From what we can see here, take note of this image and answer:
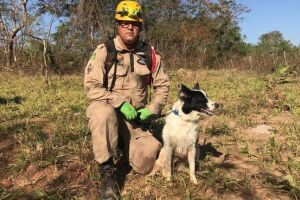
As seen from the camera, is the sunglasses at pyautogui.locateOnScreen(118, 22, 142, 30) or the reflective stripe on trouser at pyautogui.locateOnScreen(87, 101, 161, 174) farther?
the sunglasses at pyautogui.locateOnScreen(118, 22, 142, 30)

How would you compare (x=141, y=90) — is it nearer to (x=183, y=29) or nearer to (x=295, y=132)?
(x=295, y=132)

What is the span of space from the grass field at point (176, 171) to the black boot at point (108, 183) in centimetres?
13

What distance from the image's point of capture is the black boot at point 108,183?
3.06 metres

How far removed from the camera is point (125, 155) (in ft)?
12.4

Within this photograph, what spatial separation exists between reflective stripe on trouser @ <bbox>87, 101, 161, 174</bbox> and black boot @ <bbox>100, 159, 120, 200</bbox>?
70 mm

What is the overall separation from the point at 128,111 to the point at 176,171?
778mm

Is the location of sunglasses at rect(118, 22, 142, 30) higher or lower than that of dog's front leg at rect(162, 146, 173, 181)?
higher

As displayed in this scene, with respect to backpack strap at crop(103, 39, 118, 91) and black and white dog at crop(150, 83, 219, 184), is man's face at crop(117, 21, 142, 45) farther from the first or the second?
black and white dog at crop(150, 83, 219, 184)

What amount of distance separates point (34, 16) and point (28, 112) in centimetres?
500

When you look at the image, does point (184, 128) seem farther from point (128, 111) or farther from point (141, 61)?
point (141, 61)

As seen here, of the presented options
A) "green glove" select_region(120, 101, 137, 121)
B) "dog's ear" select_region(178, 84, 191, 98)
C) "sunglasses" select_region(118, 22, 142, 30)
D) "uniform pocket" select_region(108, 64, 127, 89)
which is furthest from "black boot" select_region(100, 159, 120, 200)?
"sunglasses" select_region(118, 22, 142, 30)

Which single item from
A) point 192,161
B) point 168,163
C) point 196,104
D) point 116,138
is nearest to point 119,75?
point 116,138

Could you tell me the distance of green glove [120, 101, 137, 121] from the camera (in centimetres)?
330

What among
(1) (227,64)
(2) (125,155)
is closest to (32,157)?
(2) (125,155)
